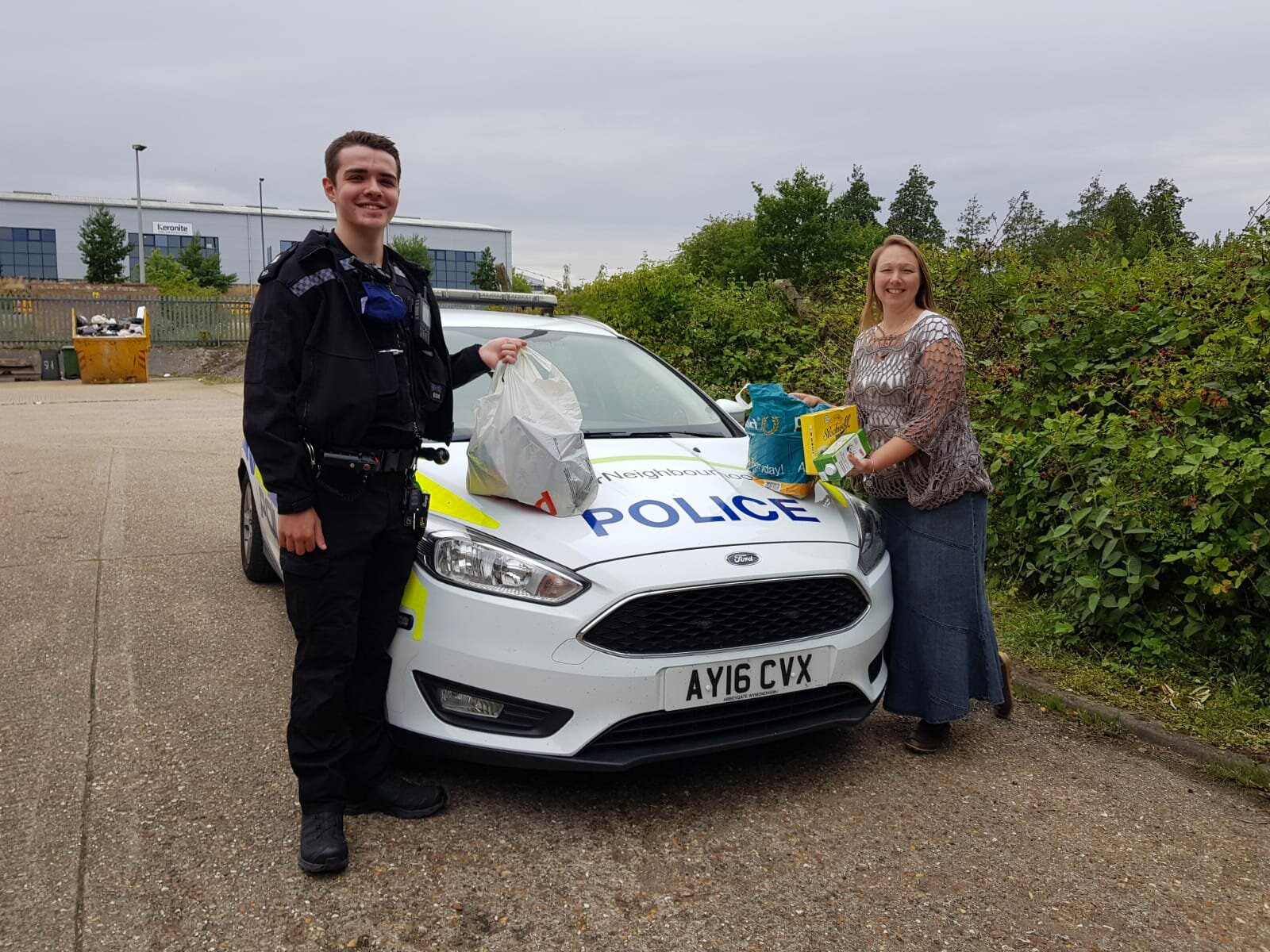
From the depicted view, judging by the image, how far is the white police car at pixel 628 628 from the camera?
9.37 feet

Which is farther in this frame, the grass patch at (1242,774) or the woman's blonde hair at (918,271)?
the woman's blonde hair at (918,271)

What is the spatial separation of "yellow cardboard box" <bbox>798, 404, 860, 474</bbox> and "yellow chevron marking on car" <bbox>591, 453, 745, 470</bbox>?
1.22 feet

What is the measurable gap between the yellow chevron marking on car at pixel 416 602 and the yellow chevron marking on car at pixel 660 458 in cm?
88

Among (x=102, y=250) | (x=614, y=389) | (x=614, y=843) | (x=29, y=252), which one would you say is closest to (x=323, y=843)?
(x=614, y=843)

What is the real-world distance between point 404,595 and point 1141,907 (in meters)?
2.20

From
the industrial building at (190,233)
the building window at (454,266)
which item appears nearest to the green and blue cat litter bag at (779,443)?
the industrial building at (190,233)

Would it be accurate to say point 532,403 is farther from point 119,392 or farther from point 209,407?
point 119,392

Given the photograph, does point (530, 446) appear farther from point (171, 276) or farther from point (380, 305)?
point (171, 276)

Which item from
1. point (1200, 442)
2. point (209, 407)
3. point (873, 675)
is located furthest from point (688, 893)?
point (209, 407)

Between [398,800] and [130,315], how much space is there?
2922 centimetres

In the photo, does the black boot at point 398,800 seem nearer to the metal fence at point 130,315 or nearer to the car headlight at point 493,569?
the car headlight at point 493,569

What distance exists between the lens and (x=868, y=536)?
352 cm

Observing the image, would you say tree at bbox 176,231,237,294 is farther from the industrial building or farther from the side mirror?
the side mirror

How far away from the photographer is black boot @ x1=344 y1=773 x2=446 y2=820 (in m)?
3.02
